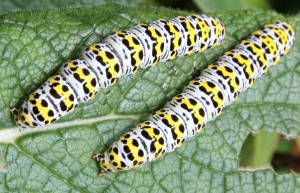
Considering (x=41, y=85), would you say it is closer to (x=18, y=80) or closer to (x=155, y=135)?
(x=18, y=80)

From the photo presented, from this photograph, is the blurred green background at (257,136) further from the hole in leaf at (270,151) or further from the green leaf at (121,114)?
the green leaf at (121,114)

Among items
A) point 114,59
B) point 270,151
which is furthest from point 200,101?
point 270,151

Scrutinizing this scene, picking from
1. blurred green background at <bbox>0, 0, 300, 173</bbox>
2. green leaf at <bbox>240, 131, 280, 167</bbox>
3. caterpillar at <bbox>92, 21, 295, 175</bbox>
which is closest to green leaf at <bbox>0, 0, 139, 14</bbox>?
blurred green background at <bbox>0, 0, 300, 173</bbox>

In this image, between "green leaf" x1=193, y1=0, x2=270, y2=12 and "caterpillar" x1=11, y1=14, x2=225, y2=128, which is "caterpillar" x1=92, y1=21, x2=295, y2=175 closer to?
"caterpillar" x1=11, y1=14, x2=225, y2=128

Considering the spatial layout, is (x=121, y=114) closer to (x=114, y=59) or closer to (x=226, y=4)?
(x=114, y=59)

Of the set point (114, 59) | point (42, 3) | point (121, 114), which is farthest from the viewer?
point (42, 3)

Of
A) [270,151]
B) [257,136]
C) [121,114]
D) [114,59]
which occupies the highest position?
[114,59]

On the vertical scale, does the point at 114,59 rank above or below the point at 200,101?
above
